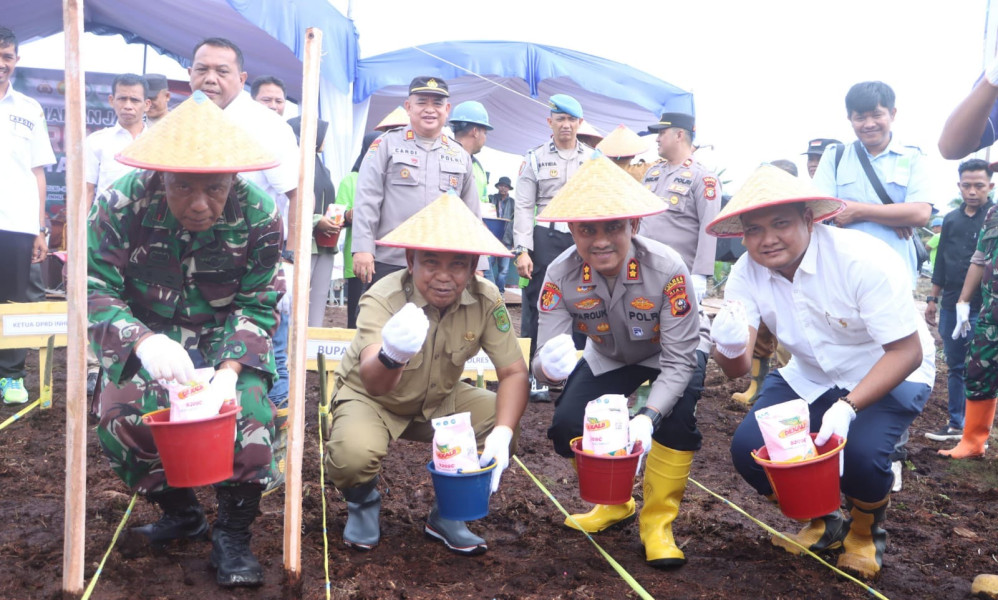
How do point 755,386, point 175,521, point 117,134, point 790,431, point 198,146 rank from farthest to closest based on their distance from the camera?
point 755,386
point 117,134
point 175,521
point 790,431
point 198,146

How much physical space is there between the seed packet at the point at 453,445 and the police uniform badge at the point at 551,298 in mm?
651

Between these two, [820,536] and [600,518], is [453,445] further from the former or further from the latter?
[820,536]

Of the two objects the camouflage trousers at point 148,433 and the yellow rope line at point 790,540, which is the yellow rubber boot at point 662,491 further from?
the camouflage trousers at point 148,433

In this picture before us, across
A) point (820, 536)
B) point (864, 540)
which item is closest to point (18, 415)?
point (820, 536)

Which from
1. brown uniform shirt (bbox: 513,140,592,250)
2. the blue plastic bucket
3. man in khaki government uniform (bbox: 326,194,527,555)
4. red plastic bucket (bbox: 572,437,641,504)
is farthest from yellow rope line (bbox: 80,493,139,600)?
brown uniform shirt (bbox: 513,140,592,250)

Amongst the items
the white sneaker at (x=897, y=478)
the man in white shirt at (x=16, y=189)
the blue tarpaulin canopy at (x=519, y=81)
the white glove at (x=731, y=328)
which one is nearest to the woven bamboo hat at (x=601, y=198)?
the white glove at (x=731, y=328)

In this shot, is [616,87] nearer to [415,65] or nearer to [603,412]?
[415,65]

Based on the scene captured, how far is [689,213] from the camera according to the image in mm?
5004

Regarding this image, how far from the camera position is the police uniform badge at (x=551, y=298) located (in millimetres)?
3006

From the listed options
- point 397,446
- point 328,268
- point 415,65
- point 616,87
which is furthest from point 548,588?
point 616,87

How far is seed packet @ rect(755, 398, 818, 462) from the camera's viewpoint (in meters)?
2.38

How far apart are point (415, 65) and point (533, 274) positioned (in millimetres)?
5411

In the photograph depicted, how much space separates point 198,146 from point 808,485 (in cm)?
203

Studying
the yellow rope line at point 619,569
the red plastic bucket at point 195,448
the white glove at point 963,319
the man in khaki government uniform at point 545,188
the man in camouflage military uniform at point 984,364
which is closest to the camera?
the red plastic bucket at point 195,448
